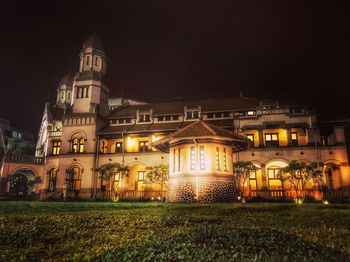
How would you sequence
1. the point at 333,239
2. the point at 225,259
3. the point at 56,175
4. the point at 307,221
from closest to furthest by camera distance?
the point at 225,259 → the point at 333,239 → the point at 307,221 → the point at 56,175

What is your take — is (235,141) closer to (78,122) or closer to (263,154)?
(263,154)

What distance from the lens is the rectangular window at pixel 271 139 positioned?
37150 millimetres

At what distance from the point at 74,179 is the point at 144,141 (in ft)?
37.7

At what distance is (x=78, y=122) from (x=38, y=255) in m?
37.3

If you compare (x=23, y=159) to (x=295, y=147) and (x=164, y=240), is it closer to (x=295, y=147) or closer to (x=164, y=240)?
(x=295, y=147)

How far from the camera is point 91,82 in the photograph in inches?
1762

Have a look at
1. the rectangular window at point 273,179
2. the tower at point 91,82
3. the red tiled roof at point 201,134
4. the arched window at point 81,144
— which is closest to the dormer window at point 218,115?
A: the rectangular window at point 273,179

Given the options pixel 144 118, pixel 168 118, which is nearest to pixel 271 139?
pixel 168 118

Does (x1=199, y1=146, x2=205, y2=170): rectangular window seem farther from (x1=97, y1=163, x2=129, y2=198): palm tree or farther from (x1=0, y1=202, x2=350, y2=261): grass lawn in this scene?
(x1=97, y1=163, x2=129, y2=198): palm tree

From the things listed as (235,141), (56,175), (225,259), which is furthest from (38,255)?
(56,175)

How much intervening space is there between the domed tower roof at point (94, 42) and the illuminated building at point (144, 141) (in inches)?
6.6

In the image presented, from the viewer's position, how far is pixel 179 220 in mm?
10281

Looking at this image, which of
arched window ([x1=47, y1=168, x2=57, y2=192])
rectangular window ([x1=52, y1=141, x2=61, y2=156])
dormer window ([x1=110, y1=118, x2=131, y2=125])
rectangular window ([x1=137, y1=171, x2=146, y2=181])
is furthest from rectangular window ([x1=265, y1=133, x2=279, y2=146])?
rectangular window ([x1=52, y1=141, x2=61, y2=156])

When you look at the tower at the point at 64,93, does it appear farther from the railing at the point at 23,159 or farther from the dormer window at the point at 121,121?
the dormer window at the point at 121,121
